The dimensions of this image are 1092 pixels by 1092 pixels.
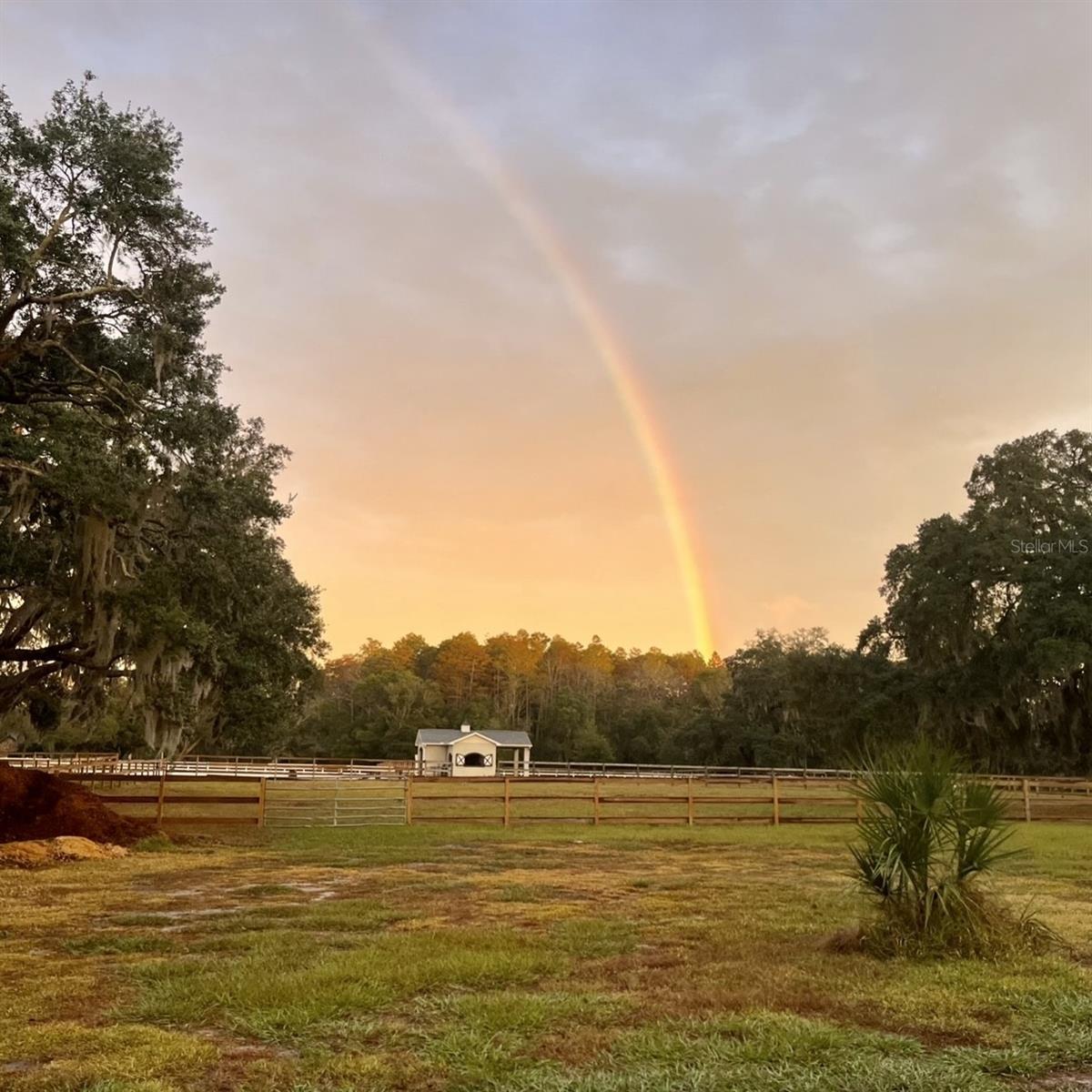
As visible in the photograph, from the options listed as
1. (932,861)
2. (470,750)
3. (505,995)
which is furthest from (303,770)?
(505,995)

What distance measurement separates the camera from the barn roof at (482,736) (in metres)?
56.6

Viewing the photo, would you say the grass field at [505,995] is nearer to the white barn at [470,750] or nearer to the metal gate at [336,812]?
the metal gate at [336,812]

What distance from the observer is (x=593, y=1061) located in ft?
13.8

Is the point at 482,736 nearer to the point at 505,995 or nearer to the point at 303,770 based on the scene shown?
the point at 303,770

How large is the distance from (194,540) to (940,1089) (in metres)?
14.3

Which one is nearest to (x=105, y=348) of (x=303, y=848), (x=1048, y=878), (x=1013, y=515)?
(x=303, y=848)

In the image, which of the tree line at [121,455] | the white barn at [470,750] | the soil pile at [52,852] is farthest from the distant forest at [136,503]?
the white barn at [470,750]

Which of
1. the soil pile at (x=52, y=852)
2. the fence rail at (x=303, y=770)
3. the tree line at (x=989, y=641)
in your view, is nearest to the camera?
the soil pile at (x=52, y=852)

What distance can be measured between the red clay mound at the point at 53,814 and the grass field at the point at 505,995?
4693 millimetres

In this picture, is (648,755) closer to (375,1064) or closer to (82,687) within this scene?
(82,687)

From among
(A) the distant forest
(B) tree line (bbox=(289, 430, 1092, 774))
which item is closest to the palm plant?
(A) the distant forest

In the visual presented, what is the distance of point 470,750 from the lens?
56062 millimetres

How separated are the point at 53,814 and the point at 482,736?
137 ft

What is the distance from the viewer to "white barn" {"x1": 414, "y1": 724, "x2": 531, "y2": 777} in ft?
179
